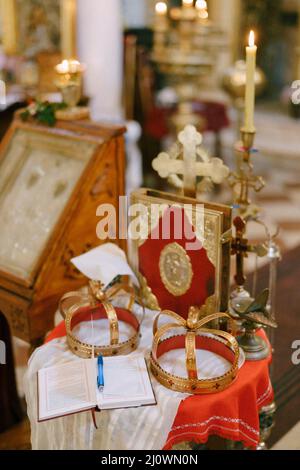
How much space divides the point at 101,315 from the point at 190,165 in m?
0.58

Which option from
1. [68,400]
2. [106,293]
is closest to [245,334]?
[106,293]

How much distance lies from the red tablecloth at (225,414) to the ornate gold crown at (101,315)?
11.5 inches

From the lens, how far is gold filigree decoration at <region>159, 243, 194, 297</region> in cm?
198

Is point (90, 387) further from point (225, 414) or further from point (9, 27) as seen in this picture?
point (9, 27)

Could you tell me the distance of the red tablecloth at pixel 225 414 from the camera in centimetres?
167

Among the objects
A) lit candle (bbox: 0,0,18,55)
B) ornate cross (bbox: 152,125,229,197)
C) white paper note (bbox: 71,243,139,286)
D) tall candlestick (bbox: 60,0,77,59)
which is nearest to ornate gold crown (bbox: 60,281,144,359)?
white paper note (bbox: 71,243,139,286)

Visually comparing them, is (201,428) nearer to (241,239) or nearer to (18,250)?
(241,239)

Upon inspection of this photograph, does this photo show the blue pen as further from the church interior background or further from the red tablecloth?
the church interior background

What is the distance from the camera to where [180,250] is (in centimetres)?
198

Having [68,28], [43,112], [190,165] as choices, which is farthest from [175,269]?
[68,28]

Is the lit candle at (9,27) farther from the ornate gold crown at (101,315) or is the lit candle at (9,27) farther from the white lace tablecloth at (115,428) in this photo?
the white lace tablecloth at (115,428)

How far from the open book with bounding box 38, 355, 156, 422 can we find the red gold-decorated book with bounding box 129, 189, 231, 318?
288 millimetres

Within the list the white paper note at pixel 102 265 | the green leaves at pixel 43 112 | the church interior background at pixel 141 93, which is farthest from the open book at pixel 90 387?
the church interior background at pixel 141 93

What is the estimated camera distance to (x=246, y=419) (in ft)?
5.84
